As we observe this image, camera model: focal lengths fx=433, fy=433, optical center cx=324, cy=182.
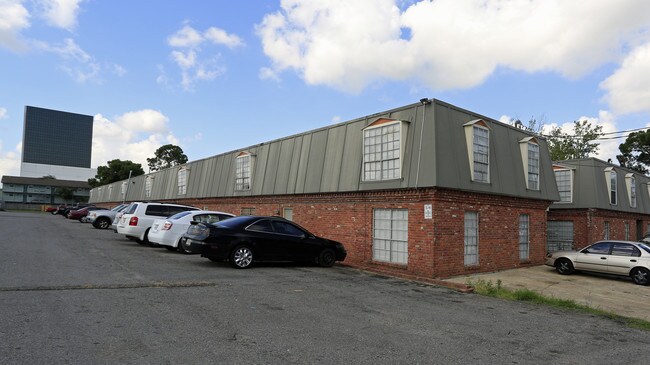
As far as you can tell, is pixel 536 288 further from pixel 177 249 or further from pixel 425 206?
pixel 177 249

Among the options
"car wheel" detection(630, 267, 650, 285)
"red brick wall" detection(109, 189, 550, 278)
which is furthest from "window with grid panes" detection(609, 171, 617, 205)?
"car wheel" detection(630, 267, 650, 285)

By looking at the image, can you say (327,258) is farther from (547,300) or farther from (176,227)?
(547,300)

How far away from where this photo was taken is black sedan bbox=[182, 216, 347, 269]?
11.7 metres

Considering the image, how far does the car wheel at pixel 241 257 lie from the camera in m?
11.8

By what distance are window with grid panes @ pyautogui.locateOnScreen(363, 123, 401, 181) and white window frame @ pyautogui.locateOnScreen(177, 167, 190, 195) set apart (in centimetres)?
1961

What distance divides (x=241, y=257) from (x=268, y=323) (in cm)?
585

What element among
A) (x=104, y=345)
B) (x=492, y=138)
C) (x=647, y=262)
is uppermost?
(x=492, y=138)

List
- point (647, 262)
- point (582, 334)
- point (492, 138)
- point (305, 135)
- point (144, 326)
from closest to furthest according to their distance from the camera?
point (144, 326)
point (582, 334)
point (647, 262)
point (492, 138)
point (305, 135)

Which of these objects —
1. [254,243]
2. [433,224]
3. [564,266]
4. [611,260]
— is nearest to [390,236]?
[433,224]

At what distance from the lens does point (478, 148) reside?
1401 cm

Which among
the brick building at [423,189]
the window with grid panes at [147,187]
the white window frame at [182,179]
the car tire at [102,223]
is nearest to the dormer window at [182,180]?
the white window frame at [182,179]

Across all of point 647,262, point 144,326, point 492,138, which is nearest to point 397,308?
point 144,326

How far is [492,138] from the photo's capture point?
14.8m

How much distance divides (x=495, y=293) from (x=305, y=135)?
1045cm
